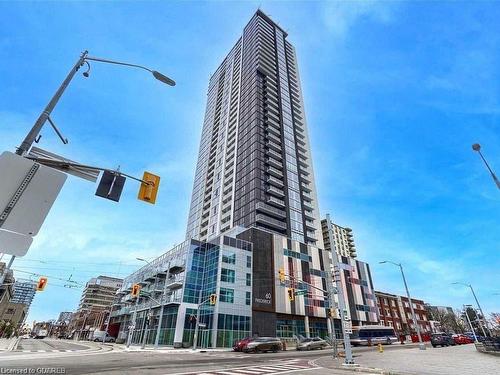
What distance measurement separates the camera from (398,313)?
323ft

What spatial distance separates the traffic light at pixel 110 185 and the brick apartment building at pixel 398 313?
103 meters

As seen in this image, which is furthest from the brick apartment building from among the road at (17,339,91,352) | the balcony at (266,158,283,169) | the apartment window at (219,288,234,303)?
the road at (17,339,91,352)

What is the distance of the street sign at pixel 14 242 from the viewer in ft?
15.1

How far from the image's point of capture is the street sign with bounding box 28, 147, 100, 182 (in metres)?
5.48

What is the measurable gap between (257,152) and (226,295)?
4234 centimetres

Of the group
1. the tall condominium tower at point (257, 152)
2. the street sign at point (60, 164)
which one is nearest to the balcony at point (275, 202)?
the tall condominium tower at point (257, 152)

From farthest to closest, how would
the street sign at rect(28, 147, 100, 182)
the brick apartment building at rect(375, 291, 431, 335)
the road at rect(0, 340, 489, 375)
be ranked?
the brick apartment building at rect(375, 291, 431, 335) → the road at rect(0, 340, 489, 375) → the street sign at rect(28, 147, 100, 182)

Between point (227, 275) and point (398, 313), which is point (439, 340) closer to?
point (227, 275)

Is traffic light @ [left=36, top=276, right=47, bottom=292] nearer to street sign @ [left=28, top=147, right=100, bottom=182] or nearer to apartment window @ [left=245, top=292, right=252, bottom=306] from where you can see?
street sign @ [left=28, top=147, right=100, bottom=182]

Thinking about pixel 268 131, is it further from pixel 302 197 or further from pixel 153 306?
pixel 153 306

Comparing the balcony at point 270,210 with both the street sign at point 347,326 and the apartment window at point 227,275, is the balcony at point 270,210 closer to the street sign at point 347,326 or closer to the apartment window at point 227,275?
the apartment window at point 227,275

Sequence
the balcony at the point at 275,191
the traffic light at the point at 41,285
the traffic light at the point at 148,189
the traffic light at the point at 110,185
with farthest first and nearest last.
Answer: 1. the balcony at the point at 275,191
2. the traffic light at the point at 41,285
3. the traffic light at the point at 148,189
4. the traffic light at the point at 110,185

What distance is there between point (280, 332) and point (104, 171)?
2123 inches

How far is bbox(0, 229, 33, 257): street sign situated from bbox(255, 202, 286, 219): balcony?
215 ft
